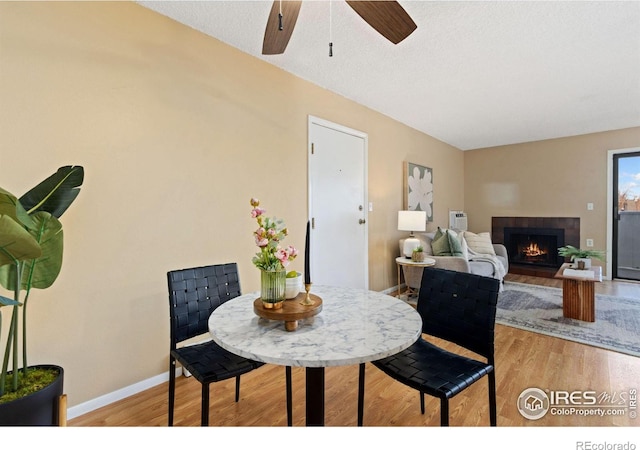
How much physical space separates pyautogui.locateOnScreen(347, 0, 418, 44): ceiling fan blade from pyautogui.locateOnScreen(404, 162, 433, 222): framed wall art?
2.97 meters

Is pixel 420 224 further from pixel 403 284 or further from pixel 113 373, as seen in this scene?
pixel 113 373

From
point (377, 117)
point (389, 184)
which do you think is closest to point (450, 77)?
point (377, 117)

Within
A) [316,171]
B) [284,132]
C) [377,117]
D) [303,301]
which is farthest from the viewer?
[377,117]

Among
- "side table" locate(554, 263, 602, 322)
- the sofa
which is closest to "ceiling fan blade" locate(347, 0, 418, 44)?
the sofa

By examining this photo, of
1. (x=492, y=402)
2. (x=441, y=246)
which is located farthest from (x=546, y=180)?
(x=492, y=402)

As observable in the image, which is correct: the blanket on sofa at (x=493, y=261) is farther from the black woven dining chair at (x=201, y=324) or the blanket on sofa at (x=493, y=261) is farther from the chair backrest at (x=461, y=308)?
the black woven dining chair at (x=201, y=324)

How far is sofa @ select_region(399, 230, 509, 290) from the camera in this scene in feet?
11.9

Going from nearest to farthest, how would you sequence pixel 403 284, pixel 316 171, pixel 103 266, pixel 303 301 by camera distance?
pixel 303 301 → pixel 103 266 → pixel 316 171 → pixel 403 284

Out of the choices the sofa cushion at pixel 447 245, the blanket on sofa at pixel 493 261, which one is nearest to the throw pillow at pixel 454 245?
the sofa cushion at pixel 447 245

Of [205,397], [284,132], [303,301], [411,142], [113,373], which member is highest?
[411,142]

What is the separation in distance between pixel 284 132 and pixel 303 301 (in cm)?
189

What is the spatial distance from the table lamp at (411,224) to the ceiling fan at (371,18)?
8.55ft

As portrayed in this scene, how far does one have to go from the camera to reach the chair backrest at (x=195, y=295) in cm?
154

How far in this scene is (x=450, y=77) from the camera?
113 inches
